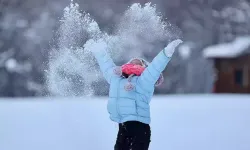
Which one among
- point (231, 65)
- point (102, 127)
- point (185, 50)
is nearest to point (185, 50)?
point (185, 50)

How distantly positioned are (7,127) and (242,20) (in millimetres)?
8629

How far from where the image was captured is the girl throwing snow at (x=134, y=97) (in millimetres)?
2318

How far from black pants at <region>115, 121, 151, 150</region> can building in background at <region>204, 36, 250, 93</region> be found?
9.83 metres

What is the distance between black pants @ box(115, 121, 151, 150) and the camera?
2318 mm

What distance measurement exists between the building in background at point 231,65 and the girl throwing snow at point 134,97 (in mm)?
9761

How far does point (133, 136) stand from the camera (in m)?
2.33

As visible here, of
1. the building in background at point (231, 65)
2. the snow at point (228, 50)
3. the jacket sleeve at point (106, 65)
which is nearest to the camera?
the jacket sleeve at point (106, 65)

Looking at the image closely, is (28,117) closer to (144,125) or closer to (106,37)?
(106,37)

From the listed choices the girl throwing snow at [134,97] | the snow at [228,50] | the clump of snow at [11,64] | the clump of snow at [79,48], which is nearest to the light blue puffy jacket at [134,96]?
the girl throwing snow at [134,97]

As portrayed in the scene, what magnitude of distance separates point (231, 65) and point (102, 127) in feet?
29.4

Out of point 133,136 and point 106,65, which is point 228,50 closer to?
point 106,65

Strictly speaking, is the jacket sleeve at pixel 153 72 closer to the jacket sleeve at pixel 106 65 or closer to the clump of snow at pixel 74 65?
the jacket sleeve at pixel 106 65

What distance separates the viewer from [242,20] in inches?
461

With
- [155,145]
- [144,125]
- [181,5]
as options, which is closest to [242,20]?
[181,5]
